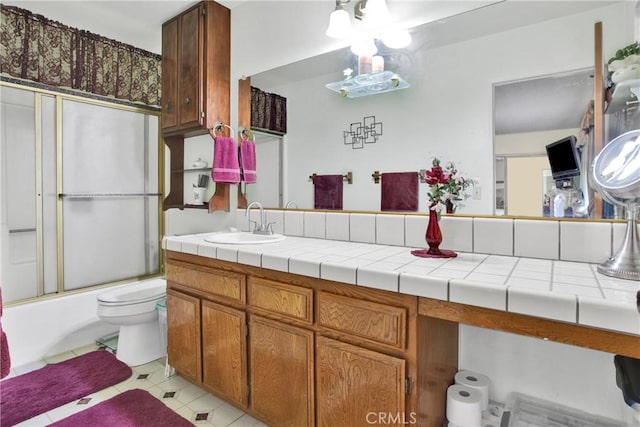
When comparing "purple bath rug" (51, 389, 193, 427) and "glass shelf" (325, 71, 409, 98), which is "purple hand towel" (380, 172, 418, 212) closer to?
"glass shelf" (325, 71, 409, 98)

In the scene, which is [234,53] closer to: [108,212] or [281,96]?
[281,96]

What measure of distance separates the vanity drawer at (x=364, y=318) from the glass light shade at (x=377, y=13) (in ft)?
4.53

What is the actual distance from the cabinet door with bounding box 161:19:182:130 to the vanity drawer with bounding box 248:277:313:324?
5.25 ft

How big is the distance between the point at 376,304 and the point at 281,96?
156 cm

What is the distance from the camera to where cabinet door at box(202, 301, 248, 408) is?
157 cm

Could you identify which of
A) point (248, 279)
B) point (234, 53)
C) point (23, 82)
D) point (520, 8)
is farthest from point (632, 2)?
point (23, 82)

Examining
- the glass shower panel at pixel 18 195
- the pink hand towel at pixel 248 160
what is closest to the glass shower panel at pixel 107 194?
the glass shower panel at pixel 18 195

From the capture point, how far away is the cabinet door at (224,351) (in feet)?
5.16

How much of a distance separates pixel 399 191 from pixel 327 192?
0.45 metres

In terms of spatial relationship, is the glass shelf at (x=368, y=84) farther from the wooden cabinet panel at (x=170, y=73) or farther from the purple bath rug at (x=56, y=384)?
the purple bath rug at (x=56, y=384)

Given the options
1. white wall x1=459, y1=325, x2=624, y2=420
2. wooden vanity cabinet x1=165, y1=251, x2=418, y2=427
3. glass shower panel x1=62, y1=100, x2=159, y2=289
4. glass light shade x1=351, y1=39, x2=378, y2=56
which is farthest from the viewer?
glass shower panel x1=62, y1=100, x2=159, y2=289

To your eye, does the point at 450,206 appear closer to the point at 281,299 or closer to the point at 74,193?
the point at 281,299

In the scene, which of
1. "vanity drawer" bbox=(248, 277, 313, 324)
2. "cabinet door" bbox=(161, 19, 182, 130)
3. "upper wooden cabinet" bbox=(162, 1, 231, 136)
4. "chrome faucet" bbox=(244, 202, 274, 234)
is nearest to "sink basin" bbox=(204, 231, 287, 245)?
"chrome faucet" bbox=(244, 202, 274, 234)

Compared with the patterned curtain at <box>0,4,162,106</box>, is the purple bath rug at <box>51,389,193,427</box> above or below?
below
